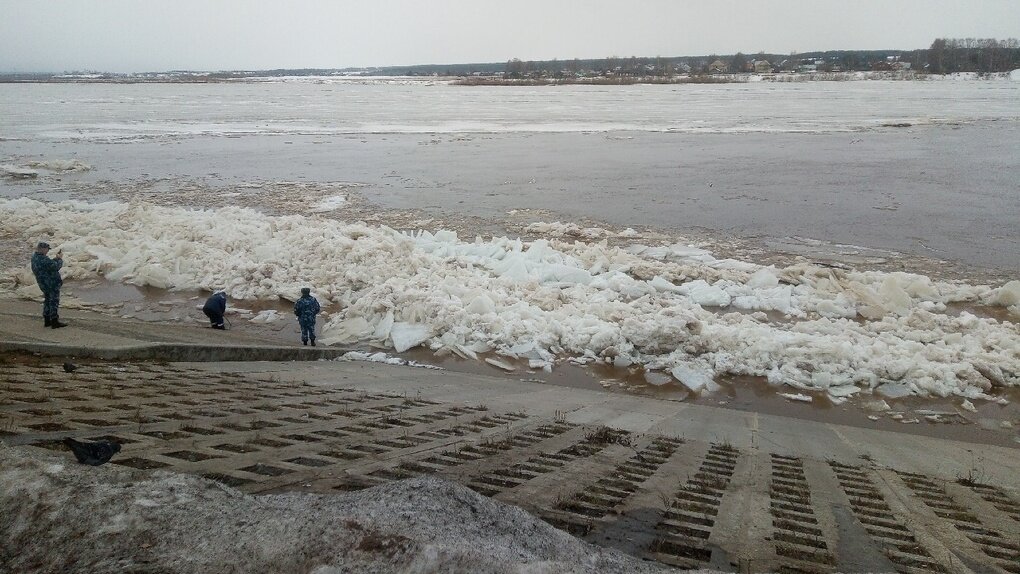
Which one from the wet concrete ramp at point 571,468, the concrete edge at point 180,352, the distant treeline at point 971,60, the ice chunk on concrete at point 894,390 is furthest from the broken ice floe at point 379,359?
the distant treeline at point 971,60

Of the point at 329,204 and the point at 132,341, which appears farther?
the point at 329,204

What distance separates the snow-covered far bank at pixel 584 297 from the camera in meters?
Answer: 8.73

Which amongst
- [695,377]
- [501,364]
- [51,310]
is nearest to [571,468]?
[695,377]

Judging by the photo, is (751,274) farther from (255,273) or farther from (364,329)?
(255,273)

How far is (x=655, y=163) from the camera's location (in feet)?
88.5

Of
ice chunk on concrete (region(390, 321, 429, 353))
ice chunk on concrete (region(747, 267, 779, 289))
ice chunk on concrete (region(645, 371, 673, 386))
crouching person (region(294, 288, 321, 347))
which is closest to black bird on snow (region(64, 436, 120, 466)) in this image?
crouching person (region(294, 288, 321, 347))

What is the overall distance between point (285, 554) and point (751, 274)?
Answer: 11285 mm

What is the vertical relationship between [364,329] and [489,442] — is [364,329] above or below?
below

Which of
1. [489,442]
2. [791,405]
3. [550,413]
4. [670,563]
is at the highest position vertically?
[670,563]

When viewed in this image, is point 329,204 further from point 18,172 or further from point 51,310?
point 18,172

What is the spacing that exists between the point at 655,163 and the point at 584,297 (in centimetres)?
1754

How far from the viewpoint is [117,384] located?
555cm

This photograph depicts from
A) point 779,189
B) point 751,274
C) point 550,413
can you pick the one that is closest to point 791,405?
point 550,413

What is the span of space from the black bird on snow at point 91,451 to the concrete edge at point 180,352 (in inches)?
178
